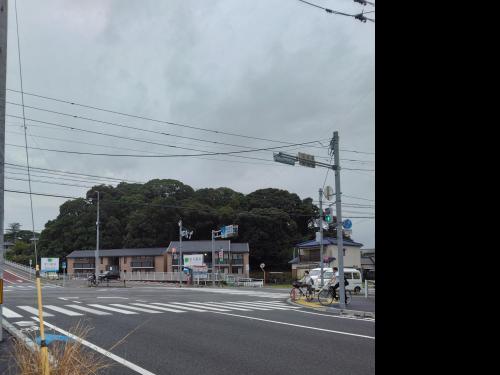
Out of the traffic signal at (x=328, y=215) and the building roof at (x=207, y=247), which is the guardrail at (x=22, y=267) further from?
the traffic signal at (x=328, y=215)

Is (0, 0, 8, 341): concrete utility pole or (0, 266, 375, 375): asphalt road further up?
(0, 0, 8, 341): concrete utility pole

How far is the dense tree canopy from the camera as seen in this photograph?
65688 millimetres

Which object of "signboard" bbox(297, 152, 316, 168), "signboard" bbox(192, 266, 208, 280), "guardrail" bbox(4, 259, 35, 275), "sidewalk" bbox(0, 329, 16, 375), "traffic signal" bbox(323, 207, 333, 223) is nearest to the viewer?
"sidewalk" bbox(0, 329, 16, 375)

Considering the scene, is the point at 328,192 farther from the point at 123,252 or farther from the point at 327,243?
the point at 123,252

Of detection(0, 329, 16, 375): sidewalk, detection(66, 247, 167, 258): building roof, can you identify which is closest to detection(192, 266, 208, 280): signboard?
detection(66, 247, 167, 258): building roof

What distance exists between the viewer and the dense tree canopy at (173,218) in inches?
2586

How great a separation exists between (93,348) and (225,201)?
68.7m

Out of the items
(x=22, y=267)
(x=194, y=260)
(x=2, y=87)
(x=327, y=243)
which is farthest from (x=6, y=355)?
(x=22, y=267)

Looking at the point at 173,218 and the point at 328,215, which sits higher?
the point at 173,218

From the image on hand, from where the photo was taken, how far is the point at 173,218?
6931 centimetres

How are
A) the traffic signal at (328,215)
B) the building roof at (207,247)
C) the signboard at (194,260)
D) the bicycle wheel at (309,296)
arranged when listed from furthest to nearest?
Answer: the building roof at (207,247) → the signboard at (194,260) → the bicycle wheel at (309,296) → the traffic signal at (328,215)

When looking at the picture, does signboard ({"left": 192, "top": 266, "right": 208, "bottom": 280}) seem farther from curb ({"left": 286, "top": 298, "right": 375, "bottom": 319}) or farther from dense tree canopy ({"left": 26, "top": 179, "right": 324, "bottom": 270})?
curb ({"left": 286, "top": 298, "right": 375, "bottom": 319})

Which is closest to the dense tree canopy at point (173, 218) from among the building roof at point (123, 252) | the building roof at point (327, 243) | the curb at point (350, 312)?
the building roof at point (123, 252)
